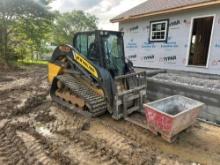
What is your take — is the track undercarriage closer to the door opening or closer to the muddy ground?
the muddy ground

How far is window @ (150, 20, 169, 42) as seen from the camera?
8.44 m

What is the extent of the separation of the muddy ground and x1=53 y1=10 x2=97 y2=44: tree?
109 ft

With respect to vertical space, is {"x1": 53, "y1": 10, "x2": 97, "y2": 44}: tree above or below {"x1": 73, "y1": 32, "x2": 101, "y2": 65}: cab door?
above

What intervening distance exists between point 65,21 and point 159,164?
123 feet

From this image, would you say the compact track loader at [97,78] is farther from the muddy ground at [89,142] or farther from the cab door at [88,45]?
the muddy ground at [89,142]

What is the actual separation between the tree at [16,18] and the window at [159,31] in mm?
8560

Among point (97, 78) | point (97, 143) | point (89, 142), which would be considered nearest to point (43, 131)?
point (89, 142)

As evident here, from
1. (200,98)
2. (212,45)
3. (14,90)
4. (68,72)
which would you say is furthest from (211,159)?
(14,90)

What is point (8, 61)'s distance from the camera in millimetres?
13539

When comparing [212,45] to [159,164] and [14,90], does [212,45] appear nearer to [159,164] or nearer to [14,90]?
[159,164]

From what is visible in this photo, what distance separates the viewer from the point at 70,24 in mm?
37531

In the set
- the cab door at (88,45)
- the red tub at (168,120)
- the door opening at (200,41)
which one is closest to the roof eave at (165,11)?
the door opening at (200,41)

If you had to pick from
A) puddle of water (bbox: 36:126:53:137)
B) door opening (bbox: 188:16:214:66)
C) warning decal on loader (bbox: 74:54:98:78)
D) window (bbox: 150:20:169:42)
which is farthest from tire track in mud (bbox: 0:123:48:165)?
door opening (bbox: 188:16:214:66)

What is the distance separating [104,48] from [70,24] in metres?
35.1
